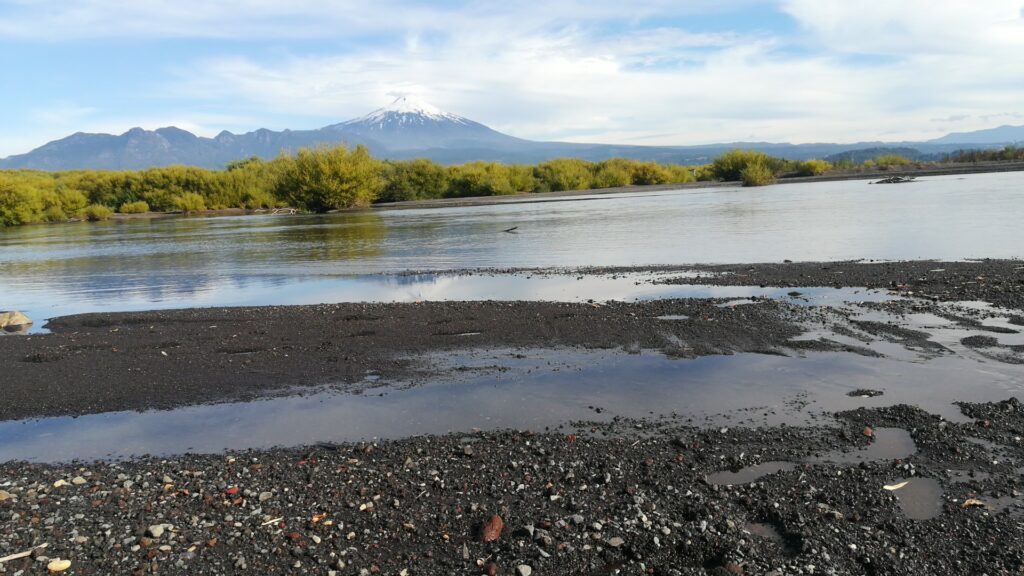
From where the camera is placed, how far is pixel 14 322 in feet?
51.9

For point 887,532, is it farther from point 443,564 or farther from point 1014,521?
point 443,564

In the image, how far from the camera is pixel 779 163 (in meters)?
101

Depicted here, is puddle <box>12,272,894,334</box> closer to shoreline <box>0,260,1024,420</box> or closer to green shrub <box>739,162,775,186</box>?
shoreline <box>0,260,1024,420</box>

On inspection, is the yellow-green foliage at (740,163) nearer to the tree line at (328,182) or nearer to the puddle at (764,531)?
the tree line at (328,182)

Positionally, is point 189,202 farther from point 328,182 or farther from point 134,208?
point 328,182

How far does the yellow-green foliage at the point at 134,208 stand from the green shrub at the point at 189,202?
413cm

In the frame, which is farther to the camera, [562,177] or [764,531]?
[562,177]

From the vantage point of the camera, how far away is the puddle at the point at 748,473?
6.42 meters

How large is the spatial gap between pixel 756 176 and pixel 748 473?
3527 inches

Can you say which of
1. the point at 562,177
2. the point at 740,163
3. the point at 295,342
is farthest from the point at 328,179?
the point at 295,342

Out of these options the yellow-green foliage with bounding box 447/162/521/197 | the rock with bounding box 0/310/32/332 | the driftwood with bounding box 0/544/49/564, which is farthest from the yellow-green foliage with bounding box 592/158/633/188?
the driftwood with bounding box 0/544/49/564

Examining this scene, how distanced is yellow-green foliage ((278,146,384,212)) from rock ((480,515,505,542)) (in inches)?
3036

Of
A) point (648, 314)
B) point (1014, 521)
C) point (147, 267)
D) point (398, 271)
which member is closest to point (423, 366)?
point (648, 314)

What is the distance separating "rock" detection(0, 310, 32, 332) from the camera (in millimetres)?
15469
